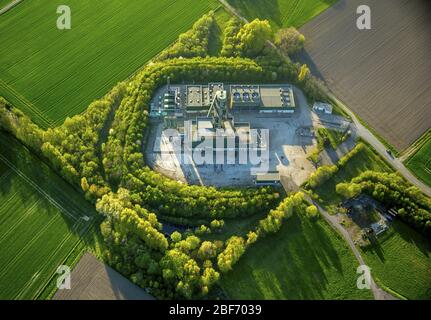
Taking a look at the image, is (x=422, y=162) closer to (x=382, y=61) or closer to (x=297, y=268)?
(x=382, y=61)

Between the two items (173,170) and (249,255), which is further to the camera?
(173,170)

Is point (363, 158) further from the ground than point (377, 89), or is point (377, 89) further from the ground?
point (377, 89)

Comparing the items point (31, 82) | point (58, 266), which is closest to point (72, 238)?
point (58, 266)

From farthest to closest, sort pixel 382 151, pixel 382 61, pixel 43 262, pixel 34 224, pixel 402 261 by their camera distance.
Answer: pixel 382 61, pixel 382 151, pixel 34 224, pixel 402 261, pixel 43 262

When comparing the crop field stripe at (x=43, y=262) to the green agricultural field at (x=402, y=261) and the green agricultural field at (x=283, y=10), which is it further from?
the green agricultural field at (x=283, y=10)

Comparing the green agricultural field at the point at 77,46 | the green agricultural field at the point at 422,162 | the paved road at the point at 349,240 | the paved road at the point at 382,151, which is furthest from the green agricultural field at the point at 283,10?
the paved road at the point at 349,240

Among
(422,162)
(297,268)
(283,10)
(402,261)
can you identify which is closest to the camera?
(297,268)

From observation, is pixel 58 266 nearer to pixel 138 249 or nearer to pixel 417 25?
pixel 138 249

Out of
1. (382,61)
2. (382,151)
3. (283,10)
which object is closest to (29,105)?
(283,10)

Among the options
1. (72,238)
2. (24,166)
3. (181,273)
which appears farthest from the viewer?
(24,166)
